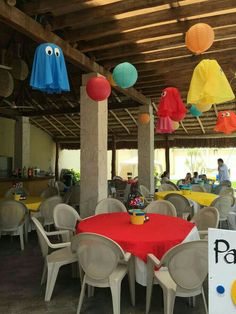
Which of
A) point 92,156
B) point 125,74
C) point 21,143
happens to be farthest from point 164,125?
point 21,143

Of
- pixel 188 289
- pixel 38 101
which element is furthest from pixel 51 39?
pixel 38 101

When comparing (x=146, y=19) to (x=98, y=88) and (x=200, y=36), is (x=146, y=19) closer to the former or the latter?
(x=200, y=36)

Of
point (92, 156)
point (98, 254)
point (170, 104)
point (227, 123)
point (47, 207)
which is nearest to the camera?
point (98, 254)

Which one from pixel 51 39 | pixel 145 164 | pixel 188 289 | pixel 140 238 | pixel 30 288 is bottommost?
pixel 30 288

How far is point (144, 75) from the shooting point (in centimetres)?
705

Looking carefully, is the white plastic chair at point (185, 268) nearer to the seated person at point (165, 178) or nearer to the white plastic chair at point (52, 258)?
the white plastic chair at point (52, 258)

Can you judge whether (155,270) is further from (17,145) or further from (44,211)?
(17,145)

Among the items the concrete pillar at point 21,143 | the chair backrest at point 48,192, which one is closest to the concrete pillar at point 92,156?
the chair backrest at point 48,192

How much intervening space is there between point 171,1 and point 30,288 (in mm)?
4065

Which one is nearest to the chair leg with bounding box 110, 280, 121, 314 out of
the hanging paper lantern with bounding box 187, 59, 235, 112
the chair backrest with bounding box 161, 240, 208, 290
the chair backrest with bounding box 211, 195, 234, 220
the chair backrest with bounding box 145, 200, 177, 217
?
the chair backrest with bounding box 161, 240, 208, 290

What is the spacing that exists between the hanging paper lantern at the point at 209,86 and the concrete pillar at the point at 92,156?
7.95 ft

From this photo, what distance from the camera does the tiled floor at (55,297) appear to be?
312 cm

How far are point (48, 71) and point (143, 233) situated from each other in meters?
2.18

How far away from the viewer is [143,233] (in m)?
3.26
